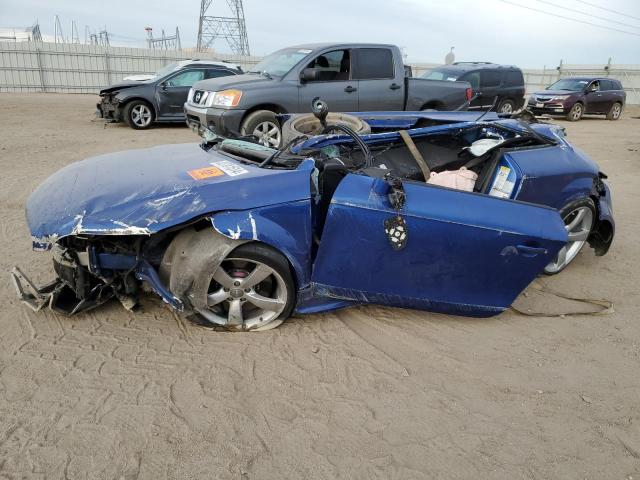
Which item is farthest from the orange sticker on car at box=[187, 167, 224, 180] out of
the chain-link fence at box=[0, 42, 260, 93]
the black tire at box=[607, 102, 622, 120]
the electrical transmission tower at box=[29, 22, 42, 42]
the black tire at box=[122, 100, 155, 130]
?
the electrical transmission tower at box=[29, 22, 42, 42]

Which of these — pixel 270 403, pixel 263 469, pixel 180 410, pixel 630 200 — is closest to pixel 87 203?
pixel 180 410

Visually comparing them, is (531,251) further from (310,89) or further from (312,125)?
(310,89)

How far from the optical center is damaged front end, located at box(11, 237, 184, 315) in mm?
3041

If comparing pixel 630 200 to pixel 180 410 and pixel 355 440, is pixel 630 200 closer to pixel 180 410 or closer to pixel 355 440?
pixel 355 440

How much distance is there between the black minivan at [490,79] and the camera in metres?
14.5

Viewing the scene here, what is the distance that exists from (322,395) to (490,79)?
1441 centimetres

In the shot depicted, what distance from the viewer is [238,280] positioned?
10.3 feet

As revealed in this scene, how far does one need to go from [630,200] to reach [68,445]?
767 centimetres

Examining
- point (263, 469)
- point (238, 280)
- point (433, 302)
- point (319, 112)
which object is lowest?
point (263, 469)

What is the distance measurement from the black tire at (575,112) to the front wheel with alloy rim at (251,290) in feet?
58.9

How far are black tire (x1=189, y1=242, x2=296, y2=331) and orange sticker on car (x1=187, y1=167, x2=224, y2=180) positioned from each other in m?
0.53

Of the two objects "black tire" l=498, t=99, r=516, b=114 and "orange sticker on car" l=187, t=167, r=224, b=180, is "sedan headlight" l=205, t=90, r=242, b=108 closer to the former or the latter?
"orange sticker on car" l=187, t=167, r=224, b=180

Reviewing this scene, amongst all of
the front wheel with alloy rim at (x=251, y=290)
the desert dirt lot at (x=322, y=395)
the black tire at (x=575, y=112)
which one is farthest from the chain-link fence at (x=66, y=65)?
the front wheel with alloy rim at (x=251, y=290)

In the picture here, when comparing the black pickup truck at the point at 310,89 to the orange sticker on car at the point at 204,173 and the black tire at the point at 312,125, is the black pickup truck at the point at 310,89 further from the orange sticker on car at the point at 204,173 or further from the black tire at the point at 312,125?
the orange sticker on car at the point at 204,173
